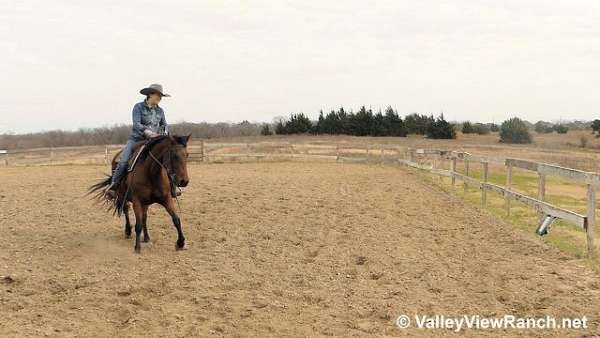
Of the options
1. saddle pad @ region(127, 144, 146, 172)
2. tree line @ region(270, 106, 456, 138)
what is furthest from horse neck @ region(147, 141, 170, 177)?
tree line @ region(270, 106, 456, 138)

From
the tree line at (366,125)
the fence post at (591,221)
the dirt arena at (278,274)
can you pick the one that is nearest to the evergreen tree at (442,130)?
the tree line at (366,125)

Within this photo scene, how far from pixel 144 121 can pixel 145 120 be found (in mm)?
22

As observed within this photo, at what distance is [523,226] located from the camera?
8750mm

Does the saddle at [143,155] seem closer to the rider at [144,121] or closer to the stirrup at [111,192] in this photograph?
the rider at [144,121]

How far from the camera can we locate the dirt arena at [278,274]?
4.39 metres

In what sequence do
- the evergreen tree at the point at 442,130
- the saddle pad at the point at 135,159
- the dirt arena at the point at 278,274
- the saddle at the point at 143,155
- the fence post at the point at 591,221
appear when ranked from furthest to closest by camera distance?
the evergreen tree at the point at 442,130, the saddle pad at the point at 135,159, the saddle at the point at 143,155, the fence post at the point at 591,221, the dirt arena at the point at 278,274

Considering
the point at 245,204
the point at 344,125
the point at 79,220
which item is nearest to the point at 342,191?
the point at 245,204

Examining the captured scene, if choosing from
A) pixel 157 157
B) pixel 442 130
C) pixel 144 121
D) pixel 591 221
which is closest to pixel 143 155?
pixel 157 157

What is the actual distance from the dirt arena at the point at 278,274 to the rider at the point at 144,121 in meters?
1.18

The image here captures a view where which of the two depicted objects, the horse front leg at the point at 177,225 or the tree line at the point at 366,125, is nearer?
the horse front leg at the point at 177,225

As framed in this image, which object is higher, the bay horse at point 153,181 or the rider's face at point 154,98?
the rider's face at point 154,98

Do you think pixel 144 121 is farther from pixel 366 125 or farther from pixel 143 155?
pixel 366 125

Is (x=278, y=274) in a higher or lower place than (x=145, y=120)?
lower

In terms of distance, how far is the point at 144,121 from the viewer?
25.8 ft
